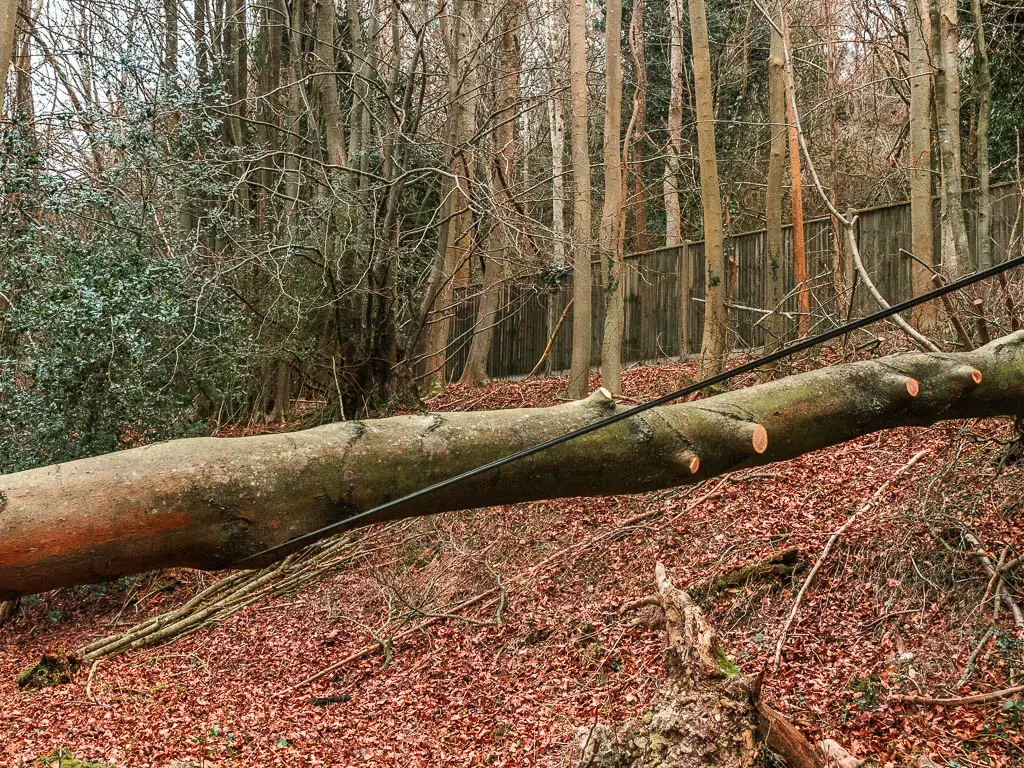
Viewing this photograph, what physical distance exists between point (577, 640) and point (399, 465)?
463cm

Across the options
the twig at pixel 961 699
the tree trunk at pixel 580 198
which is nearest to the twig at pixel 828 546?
the twig at pixel 961 699

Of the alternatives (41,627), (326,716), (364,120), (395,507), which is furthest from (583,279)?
(395,507)

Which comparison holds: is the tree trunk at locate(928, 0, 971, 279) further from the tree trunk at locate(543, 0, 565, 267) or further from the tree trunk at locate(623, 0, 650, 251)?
the tree trunk at locate(623, 0, 650, 251)

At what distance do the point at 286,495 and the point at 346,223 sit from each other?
32.0 feet

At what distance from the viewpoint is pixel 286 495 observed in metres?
2.66

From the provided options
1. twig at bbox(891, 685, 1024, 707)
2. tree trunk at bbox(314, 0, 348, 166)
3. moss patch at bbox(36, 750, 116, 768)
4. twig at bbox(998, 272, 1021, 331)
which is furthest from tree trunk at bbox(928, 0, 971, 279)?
moss patch at bbox(36, 750, 116, 768)

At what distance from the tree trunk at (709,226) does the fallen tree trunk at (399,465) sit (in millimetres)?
7106

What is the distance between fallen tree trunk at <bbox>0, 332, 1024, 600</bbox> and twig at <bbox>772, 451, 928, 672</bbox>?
249cm

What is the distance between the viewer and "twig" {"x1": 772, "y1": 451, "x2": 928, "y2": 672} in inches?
232

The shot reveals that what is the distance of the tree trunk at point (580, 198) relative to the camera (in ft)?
38.7

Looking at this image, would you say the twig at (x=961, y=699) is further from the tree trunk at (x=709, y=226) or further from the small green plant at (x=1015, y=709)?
the tree trunk at (x=709, y=226)

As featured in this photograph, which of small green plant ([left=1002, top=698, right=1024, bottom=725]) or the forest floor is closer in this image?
small green plant ([left=1002, top=698, right=1024, bottom=725])

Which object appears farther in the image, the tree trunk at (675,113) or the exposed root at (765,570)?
the tree trunk at (675,113)

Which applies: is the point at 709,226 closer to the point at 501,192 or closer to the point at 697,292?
the point at 501,192
